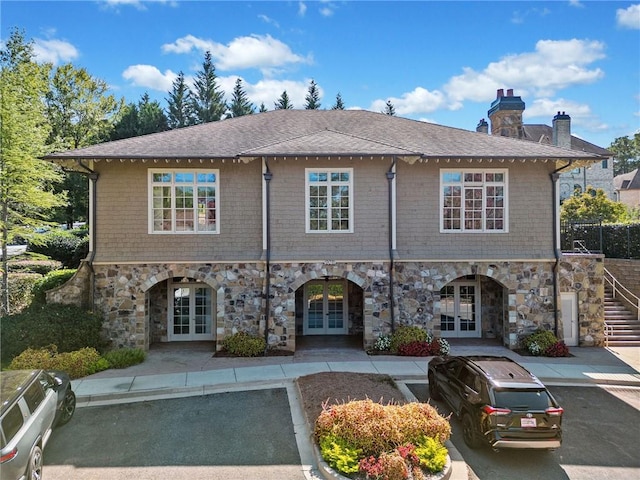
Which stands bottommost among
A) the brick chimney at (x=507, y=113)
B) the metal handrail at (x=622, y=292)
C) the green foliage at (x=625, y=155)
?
the metal handrail at (x=622, y=292)

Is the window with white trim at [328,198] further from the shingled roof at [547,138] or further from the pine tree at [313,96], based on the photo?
the pine tree at [313,96]

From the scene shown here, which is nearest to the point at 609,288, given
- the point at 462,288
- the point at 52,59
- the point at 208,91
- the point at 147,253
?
the point at 462,288

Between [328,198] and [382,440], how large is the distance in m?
8.67

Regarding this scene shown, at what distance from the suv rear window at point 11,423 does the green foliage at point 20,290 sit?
1305cm

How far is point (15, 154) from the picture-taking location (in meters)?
14.8

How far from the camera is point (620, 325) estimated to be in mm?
15719

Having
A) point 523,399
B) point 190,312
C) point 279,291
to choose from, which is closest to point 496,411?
point 523,399

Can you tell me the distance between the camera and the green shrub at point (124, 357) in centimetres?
1217

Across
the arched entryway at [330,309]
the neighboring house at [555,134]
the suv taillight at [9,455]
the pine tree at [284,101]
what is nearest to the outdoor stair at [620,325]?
the neighboring house at [555,134]

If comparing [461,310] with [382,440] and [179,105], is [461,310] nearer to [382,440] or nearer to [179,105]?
[382,440]

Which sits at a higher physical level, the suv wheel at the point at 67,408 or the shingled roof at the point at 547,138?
the shingled roof at the point at 547,138

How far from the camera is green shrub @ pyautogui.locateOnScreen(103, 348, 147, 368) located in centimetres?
1217

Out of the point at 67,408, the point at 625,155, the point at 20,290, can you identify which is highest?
the point at 625,155

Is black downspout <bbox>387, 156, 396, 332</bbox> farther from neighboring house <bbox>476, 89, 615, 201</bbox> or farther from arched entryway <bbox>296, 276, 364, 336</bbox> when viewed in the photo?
neighboring house <bbox>476, 89, 615, 201</bbox>
